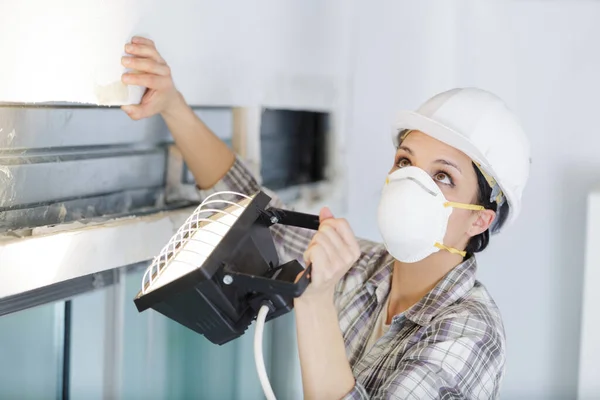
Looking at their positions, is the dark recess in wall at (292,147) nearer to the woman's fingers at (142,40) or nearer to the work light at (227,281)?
the woman's fingers at (142,40)

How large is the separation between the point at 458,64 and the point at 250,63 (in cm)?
80

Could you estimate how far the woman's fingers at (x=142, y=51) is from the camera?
48.7 inches

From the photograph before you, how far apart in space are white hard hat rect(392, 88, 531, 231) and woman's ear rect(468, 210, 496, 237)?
45mm

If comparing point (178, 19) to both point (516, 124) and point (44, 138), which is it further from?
point (516, 124)

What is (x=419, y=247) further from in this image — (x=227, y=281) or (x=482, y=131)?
(x=227, y=281)

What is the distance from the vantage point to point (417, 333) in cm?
130

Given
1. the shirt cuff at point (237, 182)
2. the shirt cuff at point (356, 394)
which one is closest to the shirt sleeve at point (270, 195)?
the shirt cuff at point (237, 182)

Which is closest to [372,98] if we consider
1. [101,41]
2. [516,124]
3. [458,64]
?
[458,64]

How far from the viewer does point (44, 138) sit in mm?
1208

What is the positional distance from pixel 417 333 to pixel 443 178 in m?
0.33

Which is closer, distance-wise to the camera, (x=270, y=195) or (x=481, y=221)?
(x=481, y=221)

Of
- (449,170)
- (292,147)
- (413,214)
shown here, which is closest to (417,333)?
(413,214)

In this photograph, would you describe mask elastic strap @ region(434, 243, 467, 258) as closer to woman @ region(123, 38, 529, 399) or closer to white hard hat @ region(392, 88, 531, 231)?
woman @ region(123, 38, 529, 399)

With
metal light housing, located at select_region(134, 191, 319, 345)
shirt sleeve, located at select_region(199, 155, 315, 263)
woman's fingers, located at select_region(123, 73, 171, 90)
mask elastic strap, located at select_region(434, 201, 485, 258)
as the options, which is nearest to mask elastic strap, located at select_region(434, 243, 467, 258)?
mask elastic strap, located at select_region(434, 201, 485, 258)
